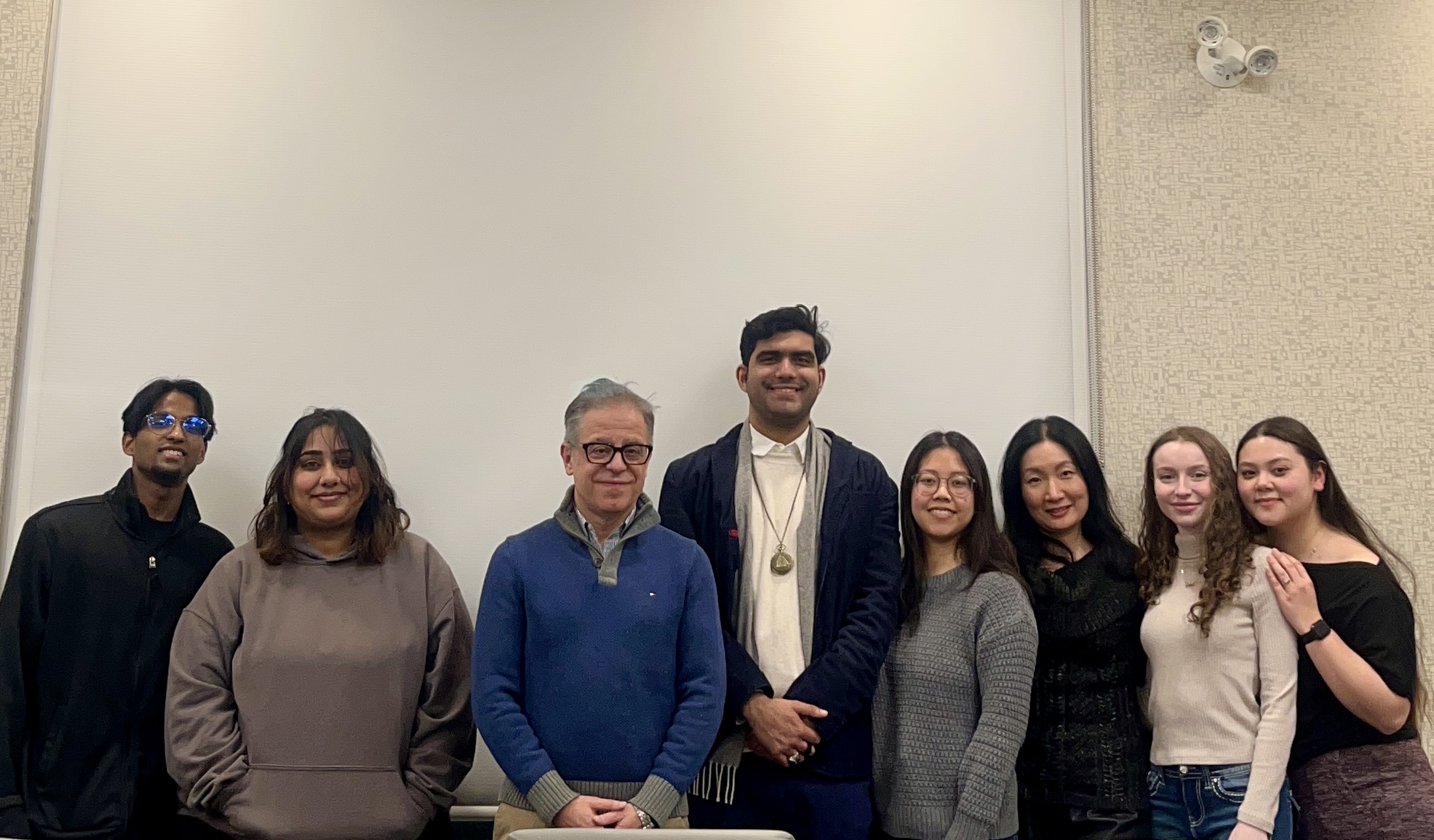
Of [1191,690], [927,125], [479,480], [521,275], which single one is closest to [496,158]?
[521,275]

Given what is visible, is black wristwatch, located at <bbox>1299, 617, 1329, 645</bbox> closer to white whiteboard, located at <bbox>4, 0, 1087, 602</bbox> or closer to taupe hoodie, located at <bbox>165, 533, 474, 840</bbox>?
white whiteboard, located at <bbox>4, 0, 1087, 602</bbox>

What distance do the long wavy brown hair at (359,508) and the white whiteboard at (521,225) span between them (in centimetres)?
39

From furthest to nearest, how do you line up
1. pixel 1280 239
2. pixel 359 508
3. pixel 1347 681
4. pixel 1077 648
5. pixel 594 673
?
1. pixel 1280 239
2. pixel 359 508
3. pixel 1077 648
4. pixel 1347 681
5. pixel 594 673

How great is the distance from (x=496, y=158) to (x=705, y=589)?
1.57 meters

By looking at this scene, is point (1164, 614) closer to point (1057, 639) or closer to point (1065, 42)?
point (1057, 639)

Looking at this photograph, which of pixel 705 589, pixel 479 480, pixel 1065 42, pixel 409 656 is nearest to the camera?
pixel 705 589

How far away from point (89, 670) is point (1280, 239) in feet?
11.5

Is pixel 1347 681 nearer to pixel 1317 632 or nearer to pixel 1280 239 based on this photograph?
pixel 1317 632

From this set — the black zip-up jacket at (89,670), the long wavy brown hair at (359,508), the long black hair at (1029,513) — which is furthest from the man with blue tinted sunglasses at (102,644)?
the long black hair at (1029,513)

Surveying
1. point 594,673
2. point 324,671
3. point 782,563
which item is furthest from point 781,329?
point 324,671

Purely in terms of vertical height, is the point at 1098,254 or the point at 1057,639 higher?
the point at 1098,254

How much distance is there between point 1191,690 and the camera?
2686mm

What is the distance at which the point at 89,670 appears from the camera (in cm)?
279

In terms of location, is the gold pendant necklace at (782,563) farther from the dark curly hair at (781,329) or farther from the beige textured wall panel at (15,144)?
the beige textured wall panel at (15,144)
